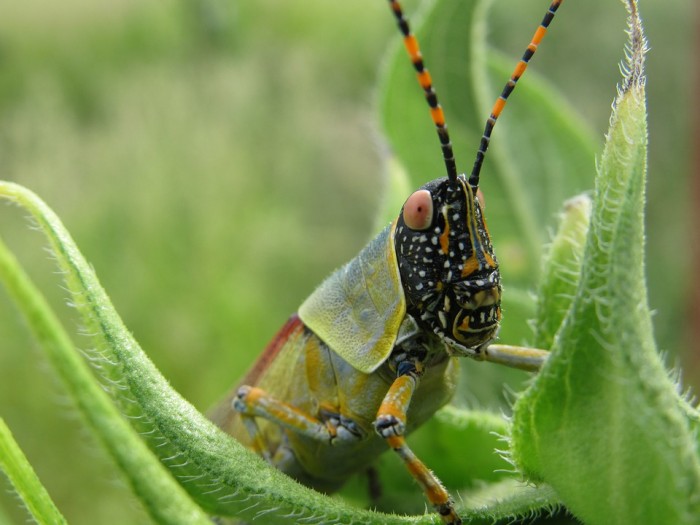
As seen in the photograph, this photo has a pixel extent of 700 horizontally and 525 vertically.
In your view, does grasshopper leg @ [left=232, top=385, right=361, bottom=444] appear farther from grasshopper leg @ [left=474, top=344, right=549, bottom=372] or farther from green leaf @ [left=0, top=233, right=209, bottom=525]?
green leaf @ [left=0, top=233, right=209, bottom=525]

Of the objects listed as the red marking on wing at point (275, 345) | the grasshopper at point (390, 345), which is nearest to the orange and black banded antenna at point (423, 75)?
the grasshopper at point (390, 345)

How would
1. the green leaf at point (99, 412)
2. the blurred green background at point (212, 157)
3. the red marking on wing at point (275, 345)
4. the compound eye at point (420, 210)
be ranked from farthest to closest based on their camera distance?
the blurred green background at point (212, 157) → the red marking on wing at point (275, 345) → the compound eye at point (420, 210) → the green leaf at point (99, 412)

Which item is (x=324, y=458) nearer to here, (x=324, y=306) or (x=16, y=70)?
(x=324, y=306)

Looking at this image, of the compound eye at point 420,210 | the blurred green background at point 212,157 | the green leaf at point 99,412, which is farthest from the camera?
the blurred green background at point 212,157

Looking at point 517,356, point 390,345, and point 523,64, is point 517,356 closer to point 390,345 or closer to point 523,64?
point 390,345

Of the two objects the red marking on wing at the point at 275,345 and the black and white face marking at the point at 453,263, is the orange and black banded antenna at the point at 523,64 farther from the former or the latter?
the red marking on wing at the point at 275,345

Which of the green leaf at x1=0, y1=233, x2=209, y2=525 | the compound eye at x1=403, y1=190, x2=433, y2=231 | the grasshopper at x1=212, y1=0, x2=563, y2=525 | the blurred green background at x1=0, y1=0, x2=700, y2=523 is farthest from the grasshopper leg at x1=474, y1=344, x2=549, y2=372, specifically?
the blurred green background at x1=0, y1=0, x2=700, y2=523

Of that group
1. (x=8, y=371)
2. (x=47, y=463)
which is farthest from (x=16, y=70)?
(x=47, y=463)
